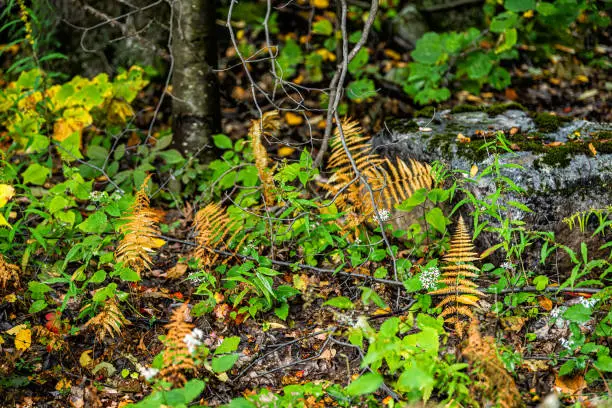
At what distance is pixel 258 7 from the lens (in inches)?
262

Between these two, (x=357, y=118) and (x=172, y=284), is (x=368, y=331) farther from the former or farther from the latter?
(x=357, y=118)

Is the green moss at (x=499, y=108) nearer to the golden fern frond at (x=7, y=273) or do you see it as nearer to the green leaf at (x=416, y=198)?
the green leaf at (x=416, y=198)

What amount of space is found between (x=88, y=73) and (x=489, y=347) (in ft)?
17.5

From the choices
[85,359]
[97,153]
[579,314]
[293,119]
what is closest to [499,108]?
[293,119]

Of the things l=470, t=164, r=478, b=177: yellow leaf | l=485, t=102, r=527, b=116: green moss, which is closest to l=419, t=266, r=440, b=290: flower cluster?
l=470, t=164, r=478, b=177: yellow leaf

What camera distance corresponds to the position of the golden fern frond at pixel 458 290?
311 centimetres

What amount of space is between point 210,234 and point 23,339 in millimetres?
1285

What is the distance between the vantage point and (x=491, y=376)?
8.01ft

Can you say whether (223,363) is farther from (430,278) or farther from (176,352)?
(430,278)

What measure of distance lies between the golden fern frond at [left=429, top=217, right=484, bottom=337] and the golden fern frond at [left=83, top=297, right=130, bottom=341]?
187cm

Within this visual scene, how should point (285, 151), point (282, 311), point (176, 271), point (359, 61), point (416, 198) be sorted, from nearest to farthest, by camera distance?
point (282, 311), point (416, 198), point (176, 271), point (285, 151), point (359, 61)

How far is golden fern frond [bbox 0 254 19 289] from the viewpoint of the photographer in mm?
3355

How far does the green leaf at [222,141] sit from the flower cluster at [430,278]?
216 centimetres

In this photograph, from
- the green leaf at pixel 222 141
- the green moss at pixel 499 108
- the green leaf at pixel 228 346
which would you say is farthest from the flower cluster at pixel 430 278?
the green leaf at pixel 222 141
